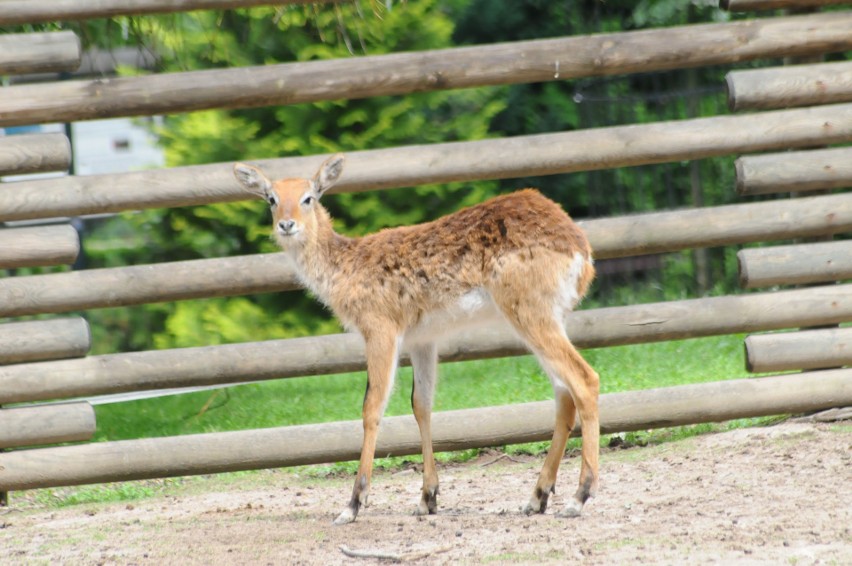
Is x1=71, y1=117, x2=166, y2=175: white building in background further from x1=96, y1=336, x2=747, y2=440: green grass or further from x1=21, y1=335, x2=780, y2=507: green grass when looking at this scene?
x1=21, y1=335, x2=780, y2=507: green grass

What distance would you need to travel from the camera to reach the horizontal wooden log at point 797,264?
7.43 metres

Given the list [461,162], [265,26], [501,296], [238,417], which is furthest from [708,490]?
[265,26]

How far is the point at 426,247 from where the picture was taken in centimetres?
611

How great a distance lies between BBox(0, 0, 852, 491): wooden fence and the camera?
713 centimetres

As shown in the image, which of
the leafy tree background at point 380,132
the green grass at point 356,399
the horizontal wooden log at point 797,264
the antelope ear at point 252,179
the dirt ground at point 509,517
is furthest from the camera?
the leafy tree background at point 380,132

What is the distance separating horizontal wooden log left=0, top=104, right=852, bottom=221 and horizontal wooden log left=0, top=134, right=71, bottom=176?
139 mm

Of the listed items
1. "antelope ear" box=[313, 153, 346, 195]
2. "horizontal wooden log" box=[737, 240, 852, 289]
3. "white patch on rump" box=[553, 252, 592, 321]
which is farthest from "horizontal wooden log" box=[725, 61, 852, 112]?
"antelope ear" box=[313, 153, 346, 195]

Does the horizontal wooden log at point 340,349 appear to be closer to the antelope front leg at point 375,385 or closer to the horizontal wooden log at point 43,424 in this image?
the horizontal wooden log at point 43,424

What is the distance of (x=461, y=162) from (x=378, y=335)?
170 centimetres

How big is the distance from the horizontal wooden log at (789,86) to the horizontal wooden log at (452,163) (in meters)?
0.11

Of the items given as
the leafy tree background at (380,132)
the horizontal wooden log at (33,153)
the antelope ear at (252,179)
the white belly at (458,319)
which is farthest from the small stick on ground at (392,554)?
the leafy tree background at (380,132)

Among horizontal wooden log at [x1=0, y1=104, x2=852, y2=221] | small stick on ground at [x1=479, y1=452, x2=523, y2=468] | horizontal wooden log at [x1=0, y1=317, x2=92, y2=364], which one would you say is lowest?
small stick on ground at [x1=479, y1=452, x2=523, y2=468]

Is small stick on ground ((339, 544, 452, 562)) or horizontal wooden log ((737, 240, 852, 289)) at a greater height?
horizontal wooden log ((737, 240, 852, 289))

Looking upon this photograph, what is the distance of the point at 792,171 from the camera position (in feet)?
24.5
